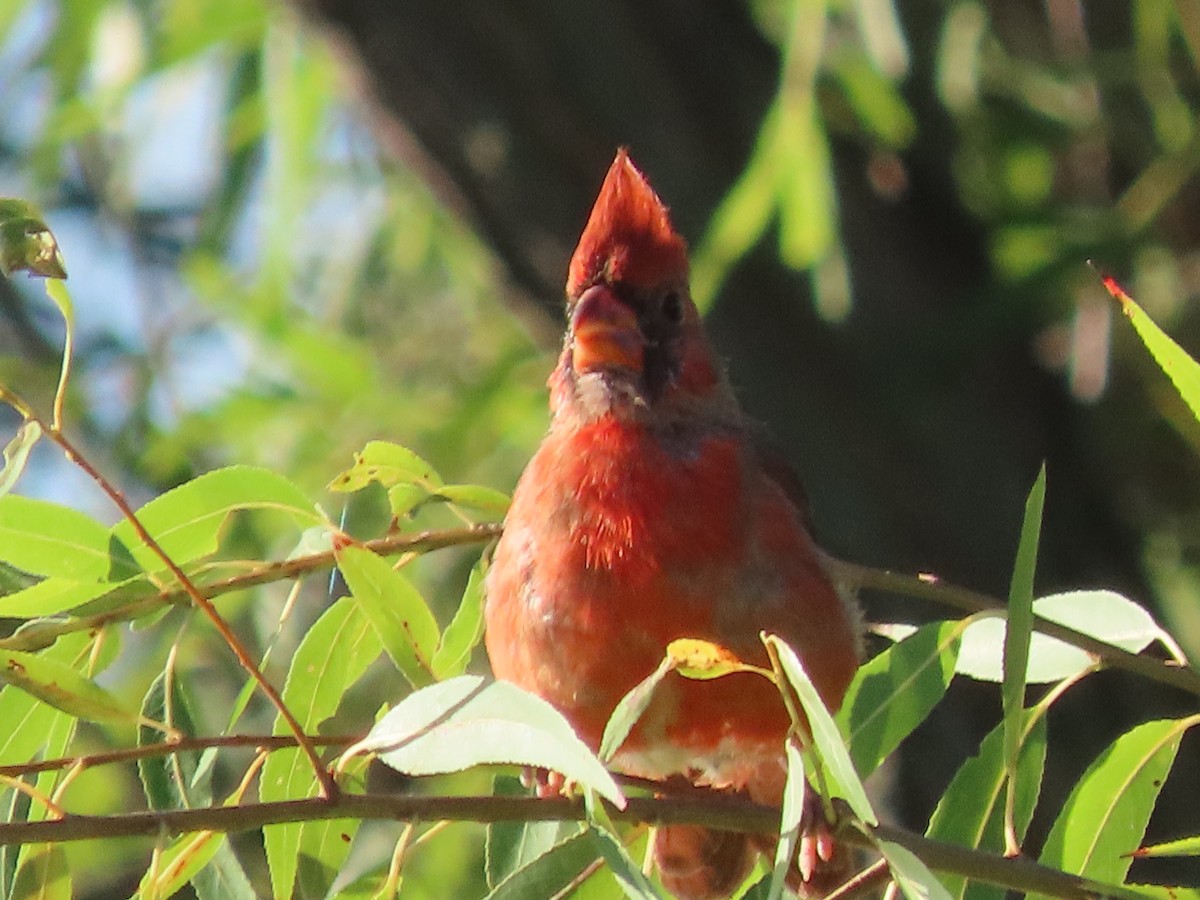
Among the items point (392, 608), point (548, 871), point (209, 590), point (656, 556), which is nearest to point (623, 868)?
point (548, 871)

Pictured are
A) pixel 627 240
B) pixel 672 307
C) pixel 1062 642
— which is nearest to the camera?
pixel 1062 642

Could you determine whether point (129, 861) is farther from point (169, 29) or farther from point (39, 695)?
point (39, 695)

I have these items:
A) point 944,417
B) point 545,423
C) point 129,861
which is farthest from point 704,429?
point 129,861

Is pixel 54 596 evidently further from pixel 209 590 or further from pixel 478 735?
pixel 478 735

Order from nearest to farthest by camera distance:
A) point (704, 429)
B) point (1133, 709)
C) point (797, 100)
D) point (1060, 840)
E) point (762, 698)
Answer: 1. point (1060, 840)
2. point (762, 698)
3. point (704, 429)
4. point (797, 100)
5. point (1133, 709)

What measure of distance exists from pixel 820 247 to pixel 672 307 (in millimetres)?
1253

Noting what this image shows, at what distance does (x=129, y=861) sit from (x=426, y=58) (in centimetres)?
197

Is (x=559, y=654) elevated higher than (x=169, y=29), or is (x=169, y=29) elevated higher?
(x=169, y=29)

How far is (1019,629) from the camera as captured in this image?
59.8 inches

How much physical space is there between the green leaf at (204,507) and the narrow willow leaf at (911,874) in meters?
0.73

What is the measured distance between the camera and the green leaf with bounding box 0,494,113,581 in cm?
178

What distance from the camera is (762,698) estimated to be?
2.17 meters

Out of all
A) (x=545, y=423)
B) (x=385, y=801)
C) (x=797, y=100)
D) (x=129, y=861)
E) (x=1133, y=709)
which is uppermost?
(x=797, y=100)

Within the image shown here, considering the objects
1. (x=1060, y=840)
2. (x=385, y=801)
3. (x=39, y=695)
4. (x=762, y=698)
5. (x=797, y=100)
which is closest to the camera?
(x=385, y=801)
